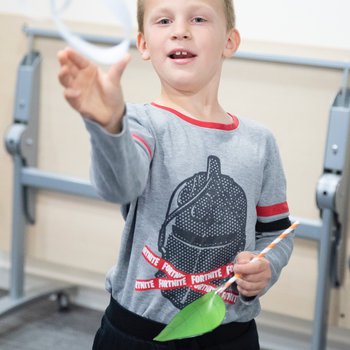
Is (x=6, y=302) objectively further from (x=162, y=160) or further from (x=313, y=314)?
(x=162, y=160)

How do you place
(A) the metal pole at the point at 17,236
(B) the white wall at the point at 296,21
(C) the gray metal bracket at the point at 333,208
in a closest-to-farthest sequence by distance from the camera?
(C) the gray metal bracket at the point at 333,208
(B) the white wall at the point at 296,21
(A) the metal pole at the point at 17,236

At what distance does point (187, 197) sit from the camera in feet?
3.19

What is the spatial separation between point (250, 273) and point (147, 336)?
18 cm

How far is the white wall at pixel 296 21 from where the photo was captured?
6.54 ft

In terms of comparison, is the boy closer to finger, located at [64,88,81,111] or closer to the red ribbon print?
the red ribbon print

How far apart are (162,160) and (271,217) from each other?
23 cm

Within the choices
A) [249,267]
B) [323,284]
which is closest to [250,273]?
[249,267]

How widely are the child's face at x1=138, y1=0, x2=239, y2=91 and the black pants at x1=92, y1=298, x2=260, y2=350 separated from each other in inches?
13.7

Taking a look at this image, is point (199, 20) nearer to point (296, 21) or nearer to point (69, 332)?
point (296, 21)

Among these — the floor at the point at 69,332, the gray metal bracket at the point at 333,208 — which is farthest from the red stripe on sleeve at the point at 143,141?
the floor at the point at 69,332

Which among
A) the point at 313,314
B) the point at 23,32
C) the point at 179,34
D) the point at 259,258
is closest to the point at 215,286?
the point at 259,258

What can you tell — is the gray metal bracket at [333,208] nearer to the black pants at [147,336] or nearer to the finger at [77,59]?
the black pants at [147,336]

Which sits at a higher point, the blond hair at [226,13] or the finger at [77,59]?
the blond hair at [226,13]

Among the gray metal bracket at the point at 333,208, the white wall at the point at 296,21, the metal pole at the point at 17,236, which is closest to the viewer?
the gray metal bracket at the point at 333,208
